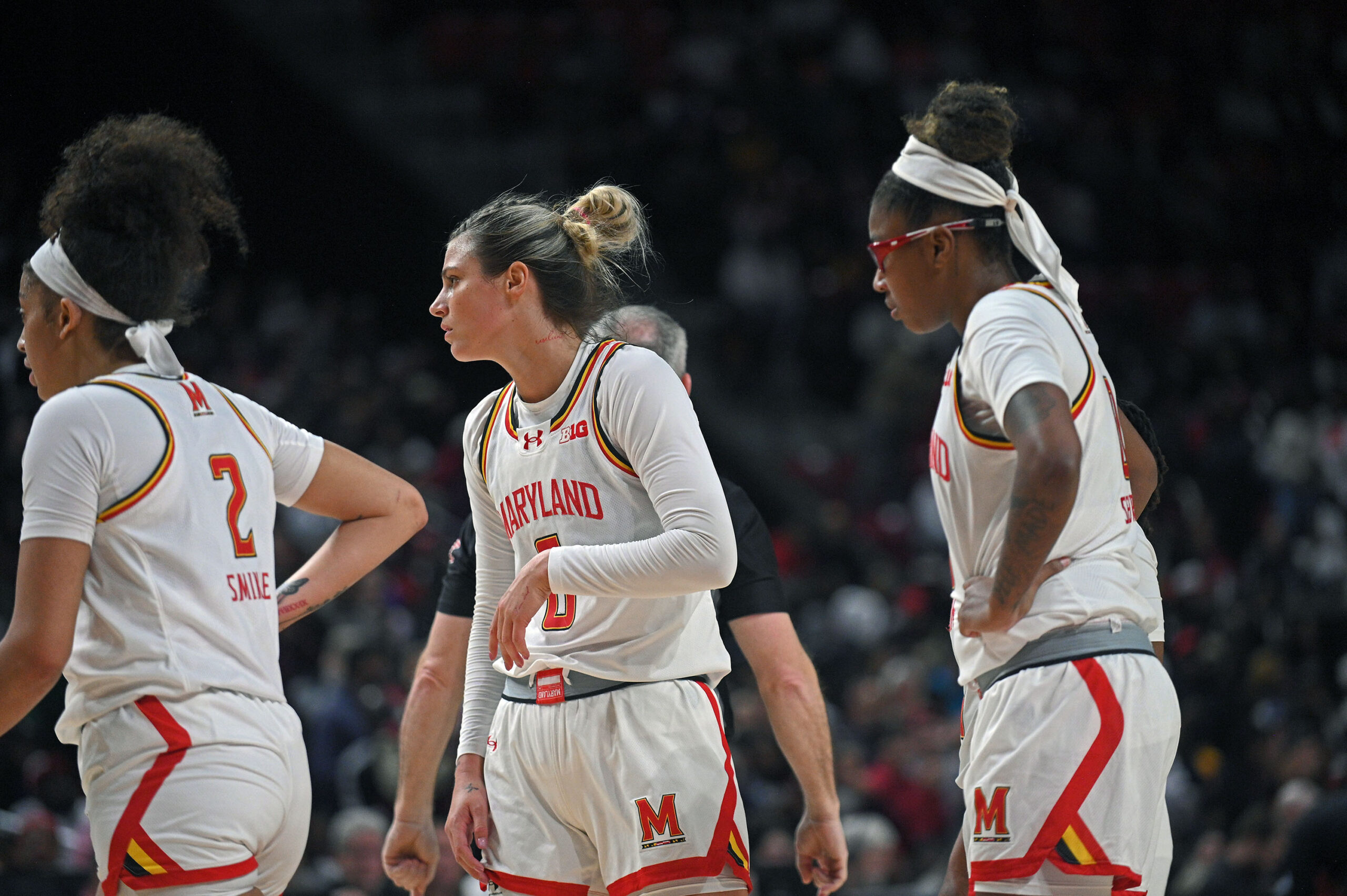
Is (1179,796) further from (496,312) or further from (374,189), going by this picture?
(374,189)

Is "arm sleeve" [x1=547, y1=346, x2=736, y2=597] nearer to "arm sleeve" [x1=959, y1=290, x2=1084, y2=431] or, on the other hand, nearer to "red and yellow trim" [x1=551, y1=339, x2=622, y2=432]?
"red and yellow trim" [x1=551, y1=339, x2=622, y2=432]

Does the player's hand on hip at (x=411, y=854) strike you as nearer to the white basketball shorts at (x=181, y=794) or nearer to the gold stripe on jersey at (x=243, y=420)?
the white basketball shorts at (x=181, y=794)

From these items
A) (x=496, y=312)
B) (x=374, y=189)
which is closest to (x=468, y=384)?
(x=374, y=189)

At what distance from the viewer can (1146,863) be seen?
2924mm

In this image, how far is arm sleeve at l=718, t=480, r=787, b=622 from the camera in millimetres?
→ 3789

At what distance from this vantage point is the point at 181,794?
8.71ft

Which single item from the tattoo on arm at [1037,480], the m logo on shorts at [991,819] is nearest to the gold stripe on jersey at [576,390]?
the tattoo on arm at [1037,480]

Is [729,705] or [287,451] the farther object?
[729,705]

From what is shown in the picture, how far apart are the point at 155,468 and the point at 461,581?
135 centimetres

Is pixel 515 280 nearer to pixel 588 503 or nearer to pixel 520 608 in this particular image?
pixel 588 503

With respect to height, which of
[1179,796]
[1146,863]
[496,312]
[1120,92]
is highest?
[1120,92]

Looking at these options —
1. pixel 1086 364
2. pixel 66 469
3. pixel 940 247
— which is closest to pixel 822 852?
pixel 1086 364

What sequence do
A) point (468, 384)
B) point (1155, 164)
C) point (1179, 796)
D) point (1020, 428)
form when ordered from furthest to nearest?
point (1155, 164) → point (468, 384) → point (1179, 796) → point (1020, 428)

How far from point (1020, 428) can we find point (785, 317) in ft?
39.0
